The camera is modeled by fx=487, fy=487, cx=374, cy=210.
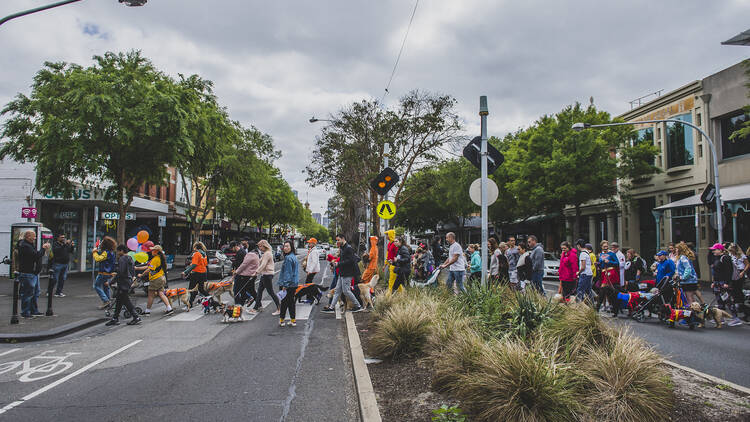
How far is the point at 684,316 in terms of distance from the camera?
9.62 metres

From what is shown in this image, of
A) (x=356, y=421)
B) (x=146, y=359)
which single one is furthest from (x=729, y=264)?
(x=146, y=359)

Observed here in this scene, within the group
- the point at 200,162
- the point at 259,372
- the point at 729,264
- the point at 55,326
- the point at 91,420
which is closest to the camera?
the point at 91,420

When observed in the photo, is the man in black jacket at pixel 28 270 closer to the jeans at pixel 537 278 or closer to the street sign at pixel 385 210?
the street sign at pixel 385 210

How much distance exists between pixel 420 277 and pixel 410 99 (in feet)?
31.4

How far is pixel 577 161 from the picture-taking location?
24.8 metres

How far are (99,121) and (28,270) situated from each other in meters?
7.33

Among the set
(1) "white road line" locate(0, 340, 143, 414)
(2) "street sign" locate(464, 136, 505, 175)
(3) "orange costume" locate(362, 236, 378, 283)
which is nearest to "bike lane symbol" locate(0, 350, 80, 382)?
(1) "white road line" locate(0, 340, 143, 414)

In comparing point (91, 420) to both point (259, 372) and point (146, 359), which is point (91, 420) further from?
point (146, 359)

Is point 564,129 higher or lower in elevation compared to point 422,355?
higher

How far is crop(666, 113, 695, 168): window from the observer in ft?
77.9

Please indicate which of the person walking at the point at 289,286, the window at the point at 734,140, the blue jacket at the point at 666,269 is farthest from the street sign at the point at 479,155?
the window at the point at 734,140

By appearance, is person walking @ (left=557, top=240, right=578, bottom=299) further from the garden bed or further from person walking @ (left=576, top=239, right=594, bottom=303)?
the garden bed

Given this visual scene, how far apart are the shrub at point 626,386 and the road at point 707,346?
3.17 ft

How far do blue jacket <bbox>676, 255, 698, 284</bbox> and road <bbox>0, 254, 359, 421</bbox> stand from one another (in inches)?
282
